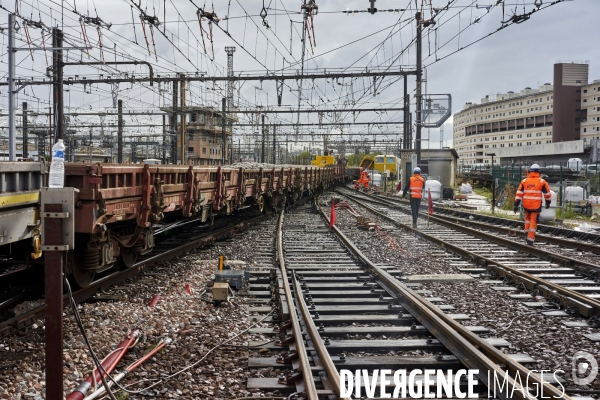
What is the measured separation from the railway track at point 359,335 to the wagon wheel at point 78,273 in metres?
2.31

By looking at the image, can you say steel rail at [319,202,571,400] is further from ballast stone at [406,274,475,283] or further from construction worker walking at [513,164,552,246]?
construction worker walking at [513,164,552,246]

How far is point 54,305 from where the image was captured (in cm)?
337

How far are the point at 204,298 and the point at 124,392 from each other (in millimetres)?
2930

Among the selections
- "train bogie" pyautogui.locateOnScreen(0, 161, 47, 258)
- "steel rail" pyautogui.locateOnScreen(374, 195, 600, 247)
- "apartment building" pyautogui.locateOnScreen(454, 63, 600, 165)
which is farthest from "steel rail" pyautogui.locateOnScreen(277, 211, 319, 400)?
"apartment building" pyautogui.locateOnScreen(454, 63, 600, 165)

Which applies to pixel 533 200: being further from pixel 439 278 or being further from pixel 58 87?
pixel 58 87

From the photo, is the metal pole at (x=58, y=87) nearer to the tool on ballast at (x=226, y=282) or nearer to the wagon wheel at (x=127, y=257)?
the wagon wheel at (x=127, y=257)

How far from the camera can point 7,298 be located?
6660mm

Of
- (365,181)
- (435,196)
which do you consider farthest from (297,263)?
(365,181)

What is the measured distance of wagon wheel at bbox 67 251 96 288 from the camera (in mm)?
6575

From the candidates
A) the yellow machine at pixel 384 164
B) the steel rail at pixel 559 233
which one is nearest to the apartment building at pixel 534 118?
the yellow machine at pixel 384 164

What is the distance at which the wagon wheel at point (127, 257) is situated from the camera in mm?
8227

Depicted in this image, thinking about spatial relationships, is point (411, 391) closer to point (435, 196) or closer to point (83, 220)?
point (83, 220)

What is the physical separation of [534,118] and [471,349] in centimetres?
9087

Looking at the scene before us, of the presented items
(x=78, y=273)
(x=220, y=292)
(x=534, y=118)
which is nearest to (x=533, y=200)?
(x=220, y=292)
